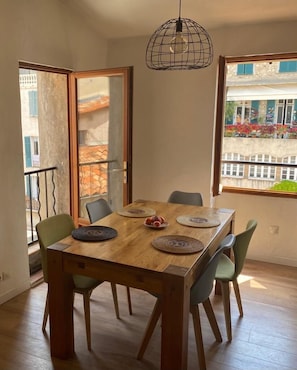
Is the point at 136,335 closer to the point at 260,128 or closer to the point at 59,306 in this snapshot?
the point at 59,306

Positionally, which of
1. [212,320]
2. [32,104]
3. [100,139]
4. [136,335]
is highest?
[32,104]

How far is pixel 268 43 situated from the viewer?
11.3 ft

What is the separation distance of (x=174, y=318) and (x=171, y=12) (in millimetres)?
2915

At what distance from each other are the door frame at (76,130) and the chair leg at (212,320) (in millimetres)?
1708

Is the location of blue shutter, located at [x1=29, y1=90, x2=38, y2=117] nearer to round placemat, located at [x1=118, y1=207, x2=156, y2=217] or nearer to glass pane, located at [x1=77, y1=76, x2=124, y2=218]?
glass pane, located at [x1=77, y1=76, x2=124, y2=218]

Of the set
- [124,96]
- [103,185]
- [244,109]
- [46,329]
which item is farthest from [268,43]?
[46,329]

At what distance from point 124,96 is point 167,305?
2.41 meters

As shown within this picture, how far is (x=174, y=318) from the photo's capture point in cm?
181

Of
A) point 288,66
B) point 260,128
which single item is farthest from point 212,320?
point 288,66

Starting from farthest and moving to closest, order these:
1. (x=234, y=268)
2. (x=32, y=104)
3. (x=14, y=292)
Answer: (x=32, y=104)
(x=14, y=292)
(x=234, y=268)

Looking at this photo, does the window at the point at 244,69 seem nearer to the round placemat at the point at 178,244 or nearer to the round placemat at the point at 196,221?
the round placemat at the point at 196,221

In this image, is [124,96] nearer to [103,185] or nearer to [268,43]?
[103,185]

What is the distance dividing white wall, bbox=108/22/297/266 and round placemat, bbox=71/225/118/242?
5.60 feet

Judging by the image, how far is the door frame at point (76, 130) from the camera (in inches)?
139
